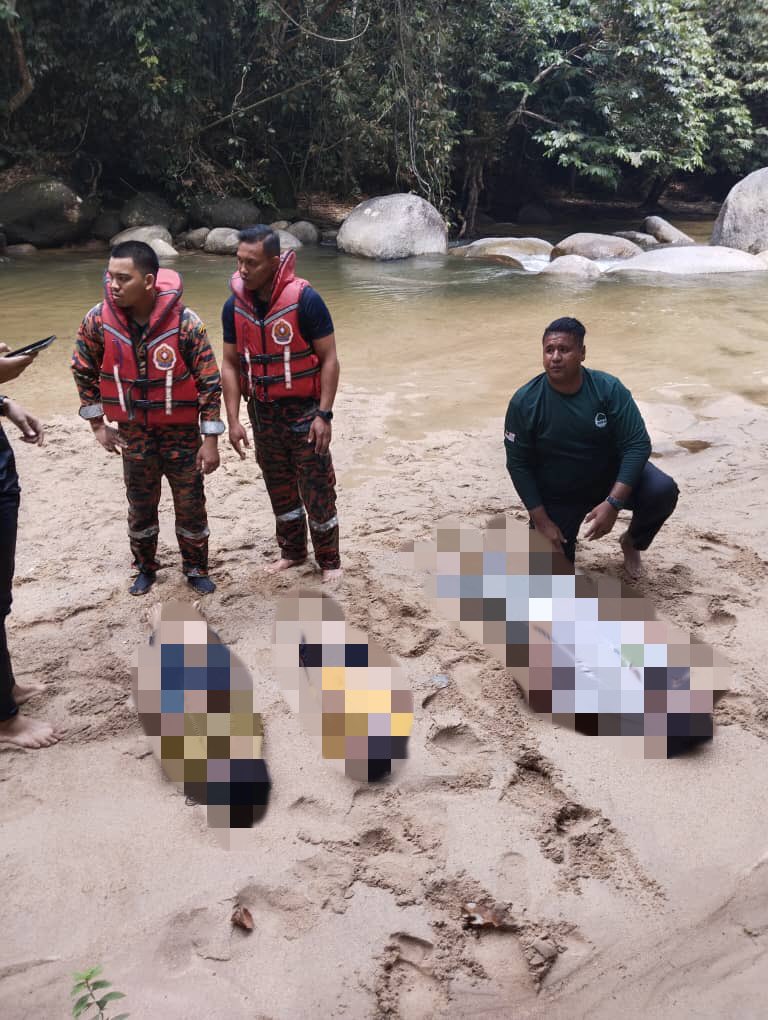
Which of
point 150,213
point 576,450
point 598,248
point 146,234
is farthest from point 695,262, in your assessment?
point 576,450

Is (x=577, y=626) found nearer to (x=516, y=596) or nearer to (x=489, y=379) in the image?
(x=516, y=596)

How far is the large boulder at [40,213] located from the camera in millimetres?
14508

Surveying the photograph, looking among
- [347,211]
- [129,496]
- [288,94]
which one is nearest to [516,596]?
[129,496]

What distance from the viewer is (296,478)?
3.81 meters

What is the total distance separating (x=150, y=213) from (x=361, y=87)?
4758 millimetres

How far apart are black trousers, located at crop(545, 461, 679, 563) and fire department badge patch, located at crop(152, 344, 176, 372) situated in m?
1.74

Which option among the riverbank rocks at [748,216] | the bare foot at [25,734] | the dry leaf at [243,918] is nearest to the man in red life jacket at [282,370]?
the bare foot at [25,734]

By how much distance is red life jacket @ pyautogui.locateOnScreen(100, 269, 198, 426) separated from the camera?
10.8ft

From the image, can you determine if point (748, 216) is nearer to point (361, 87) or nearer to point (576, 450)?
point (361, 87)

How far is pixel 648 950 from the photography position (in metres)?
2.07

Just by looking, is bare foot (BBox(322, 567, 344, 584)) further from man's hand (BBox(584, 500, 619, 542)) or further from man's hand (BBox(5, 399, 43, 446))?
man's hand (BBox(5, 399, 43, 446))

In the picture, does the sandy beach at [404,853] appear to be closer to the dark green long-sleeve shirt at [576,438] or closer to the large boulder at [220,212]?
the dark green long-sleeve shirt at [576,438]

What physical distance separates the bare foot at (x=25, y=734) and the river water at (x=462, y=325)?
11.6 ft

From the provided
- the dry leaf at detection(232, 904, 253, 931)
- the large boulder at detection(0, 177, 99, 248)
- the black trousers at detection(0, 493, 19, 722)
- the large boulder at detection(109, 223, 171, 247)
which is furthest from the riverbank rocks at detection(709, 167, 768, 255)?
the dry leaf at detection(232, 904, 253, 931)
